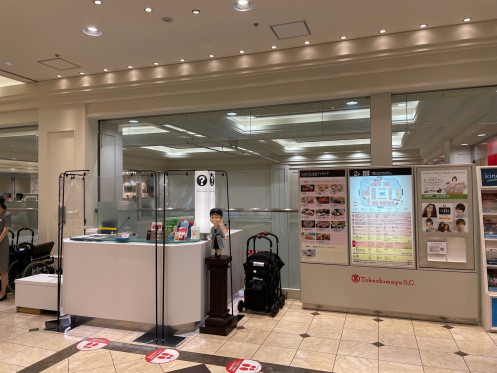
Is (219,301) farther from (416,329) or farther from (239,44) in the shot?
(239,44)

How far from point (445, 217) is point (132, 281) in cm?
404

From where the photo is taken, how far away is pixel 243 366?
3.46 metres

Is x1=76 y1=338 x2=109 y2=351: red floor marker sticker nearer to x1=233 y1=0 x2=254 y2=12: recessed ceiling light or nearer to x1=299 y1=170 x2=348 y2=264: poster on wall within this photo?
x1=299 y1=170 x2=348 y2=264: poster on wall

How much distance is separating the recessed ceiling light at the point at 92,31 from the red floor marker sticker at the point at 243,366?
4.38m

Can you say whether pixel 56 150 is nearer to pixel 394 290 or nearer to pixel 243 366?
pixel 243 366

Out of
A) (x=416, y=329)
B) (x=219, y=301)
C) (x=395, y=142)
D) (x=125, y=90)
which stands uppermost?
(x=125, y=90)

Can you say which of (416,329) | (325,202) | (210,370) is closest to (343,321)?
(416,329)

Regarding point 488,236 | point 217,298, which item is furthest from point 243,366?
point 488,236

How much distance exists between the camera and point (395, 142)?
536 cm

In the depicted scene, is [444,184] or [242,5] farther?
[444,184]

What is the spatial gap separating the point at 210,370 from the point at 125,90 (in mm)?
4943

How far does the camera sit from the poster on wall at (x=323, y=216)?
5.11 meters

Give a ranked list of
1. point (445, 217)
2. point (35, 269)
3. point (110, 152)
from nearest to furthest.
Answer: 1. point (445, 217)
2. point (35, 269)
3. point (110, 152)

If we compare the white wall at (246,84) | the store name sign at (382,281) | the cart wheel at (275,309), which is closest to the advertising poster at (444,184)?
the store name sign at (382,281)
